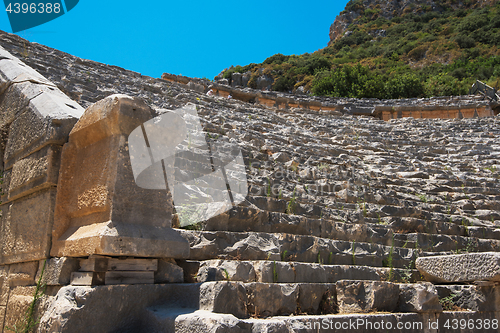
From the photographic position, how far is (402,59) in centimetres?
4503

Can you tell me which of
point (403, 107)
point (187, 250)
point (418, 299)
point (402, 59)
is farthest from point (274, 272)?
point (402, 59)

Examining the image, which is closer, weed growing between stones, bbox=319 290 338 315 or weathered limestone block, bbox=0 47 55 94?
weed growing between stones, bbox=319 290 338 315

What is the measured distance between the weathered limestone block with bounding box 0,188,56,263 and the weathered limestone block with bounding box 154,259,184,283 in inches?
37.4

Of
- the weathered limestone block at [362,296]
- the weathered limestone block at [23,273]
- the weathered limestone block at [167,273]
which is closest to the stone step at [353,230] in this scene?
the weathered limestone block at [167,273]

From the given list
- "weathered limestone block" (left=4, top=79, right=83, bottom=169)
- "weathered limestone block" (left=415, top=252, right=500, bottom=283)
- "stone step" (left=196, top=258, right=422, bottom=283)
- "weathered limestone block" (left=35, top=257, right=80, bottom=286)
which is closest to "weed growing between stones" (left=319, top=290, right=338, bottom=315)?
"stone step" (left=196, top=258, right=422, bottom=283)

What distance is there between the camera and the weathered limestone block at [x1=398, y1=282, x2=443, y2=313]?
3.44 meters

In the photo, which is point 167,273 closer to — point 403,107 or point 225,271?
point 225,271

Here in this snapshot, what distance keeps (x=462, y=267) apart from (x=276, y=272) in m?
2.03

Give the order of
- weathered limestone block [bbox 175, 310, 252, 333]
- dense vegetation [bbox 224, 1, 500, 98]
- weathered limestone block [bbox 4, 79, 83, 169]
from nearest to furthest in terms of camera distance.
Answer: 1. weathered limestone block [bbox 175, 310, 252, 333]
2. weathered limestone block [bbox 4, 79, 83, 169]
3. dense vegetation [bbox 224, 1, 500, 98]

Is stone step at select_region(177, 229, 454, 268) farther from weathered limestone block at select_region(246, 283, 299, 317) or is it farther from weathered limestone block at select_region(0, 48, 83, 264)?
weathered limestone block at select_region(0, 48, 83, 264)

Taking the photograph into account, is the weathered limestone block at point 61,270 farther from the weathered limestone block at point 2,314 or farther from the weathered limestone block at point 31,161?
the weathered limestone block at point 2,314

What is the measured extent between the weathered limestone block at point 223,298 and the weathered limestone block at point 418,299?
1.75m

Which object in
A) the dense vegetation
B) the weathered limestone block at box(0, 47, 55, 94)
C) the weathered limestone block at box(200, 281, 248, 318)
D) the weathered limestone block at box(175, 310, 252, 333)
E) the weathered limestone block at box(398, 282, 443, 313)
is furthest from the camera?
the dense vegetation

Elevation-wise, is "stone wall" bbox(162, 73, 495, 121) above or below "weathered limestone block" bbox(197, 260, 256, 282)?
above
